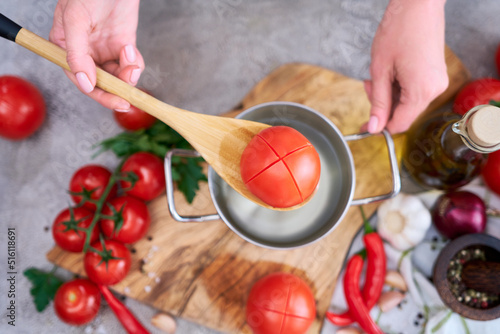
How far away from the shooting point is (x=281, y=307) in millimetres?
974

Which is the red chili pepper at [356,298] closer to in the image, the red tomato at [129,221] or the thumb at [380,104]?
the thumb at [380,104]

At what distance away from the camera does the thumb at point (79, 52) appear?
2.65 feet

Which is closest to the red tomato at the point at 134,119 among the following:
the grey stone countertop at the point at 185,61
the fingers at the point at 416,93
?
the grey stone countertop at the point at 185,61

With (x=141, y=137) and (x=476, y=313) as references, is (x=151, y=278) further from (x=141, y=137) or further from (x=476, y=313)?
(x=476, y=313)

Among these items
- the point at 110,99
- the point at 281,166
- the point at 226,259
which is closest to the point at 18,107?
the point at 110,99

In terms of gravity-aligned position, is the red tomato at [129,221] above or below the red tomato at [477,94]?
below

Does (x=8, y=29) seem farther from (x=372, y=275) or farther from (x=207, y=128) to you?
(x=372, y=275)

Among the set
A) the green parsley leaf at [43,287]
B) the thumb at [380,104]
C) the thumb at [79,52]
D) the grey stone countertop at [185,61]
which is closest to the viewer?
the thumb at [79,52]

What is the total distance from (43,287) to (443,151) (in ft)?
4.04

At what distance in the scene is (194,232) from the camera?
108 centimetres

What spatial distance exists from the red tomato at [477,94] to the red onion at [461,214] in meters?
0.25

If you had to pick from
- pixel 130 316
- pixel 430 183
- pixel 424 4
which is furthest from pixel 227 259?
pixel 424 4

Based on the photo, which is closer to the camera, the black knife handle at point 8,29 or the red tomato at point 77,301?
the black knife handle at point 8,29

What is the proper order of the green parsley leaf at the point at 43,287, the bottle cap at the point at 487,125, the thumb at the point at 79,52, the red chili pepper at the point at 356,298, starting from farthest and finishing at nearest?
1. the green parsley leaf at the point at 43,287
2. the red chili pepper at the point at 356,298
3. the thumb at the point at 79,52
4. the bottle cap at the point at 487,125
